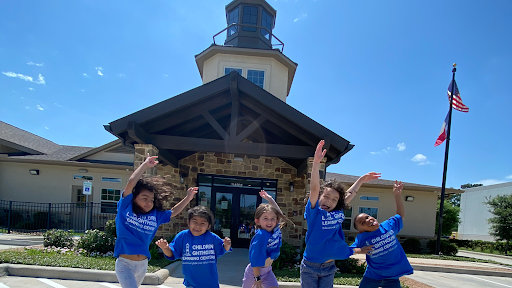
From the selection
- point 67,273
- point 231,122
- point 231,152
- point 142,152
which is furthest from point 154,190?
point 142,152

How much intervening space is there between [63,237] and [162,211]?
6532 millimetres

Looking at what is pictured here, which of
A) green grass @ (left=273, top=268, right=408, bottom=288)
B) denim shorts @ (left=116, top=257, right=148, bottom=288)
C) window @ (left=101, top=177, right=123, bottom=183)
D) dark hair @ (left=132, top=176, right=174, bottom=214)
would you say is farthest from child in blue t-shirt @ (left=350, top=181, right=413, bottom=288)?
window @ (left=101, top=177, right=123, bottom=183)

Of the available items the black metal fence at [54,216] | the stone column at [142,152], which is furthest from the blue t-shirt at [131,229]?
the black metal fence at [54,216]

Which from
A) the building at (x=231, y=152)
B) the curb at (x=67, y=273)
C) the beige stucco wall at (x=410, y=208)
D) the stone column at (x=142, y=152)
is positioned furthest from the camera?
the beige stucco wall at (x=410, y=208)

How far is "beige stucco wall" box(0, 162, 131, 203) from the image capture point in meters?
15.5

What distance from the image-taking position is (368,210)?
17047mm

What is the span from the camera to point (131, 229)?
119 inches

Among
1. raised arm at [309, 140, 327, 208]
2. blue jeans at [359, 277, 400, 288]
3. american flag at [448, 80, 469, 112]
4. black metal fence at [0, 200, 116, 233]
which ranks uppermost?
american flag at [448, 80, 469, 112]

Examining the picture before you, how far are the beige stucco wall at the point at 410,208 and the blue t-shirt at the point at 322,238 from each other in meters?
14.5

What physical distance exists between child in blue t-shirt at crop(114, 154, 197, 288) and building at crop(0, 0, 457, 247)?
34.0 inches

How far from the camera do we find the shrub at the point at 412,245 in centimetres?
1573

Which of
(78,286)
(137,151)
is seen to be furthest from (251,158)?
(78,286)

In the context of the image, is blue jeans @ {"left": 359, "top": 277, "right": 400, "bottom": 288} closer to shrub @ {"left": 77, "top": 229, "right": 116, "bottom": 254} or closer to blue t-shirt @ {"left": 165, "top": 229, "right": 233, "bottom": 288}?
blue t-shirt @ {"left": 165, "top": 229, "right": 233, "bottom": 288}

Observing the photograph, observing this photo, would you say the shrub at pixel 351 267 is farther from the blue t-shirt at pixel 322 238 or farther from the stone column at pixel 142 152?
the stone column at pixel 142 152
